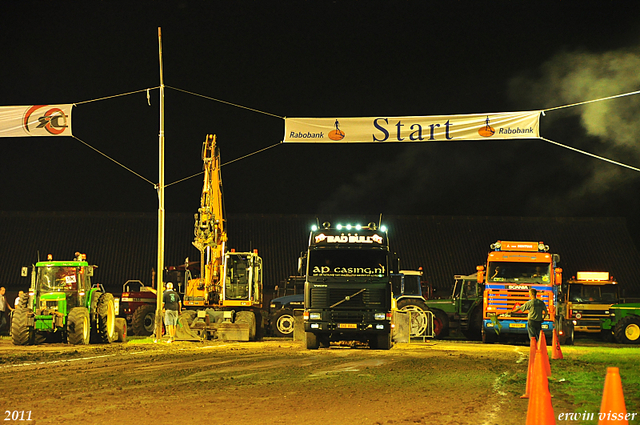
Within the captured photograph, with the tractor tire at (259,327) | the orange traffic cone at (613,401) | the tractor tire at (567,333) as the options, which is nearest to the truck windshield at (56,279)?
the tractor tire at (259,327)

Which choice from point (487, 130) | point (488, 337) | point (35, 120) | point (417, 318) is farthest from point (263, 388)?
point (417, 318)

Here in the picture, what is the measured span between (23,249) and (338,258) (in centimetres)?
2929

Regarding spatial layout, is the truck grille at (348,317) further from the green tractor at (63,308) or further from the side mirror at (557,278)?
the green tractor at (63,308)

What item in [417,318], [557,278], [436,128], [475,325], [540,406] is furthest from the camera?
[475,325]

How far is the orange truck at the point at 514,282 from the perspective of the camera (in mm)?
26281

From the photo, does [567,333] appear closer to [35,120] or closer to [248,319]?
[248,319]

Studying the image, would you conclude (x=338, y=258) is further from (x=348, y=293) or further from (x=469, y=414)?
(x=469, y=414)

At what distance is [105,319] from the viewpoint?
2591 centimetres

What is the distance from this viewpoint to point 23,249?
148 ft

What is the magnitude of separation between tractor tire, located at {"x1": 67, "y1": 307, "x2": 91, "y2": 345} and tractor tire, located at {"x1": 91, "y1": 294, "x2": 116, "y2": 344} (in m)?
1.11

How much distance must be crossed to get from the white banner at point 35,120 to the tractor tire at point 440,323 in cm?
1597

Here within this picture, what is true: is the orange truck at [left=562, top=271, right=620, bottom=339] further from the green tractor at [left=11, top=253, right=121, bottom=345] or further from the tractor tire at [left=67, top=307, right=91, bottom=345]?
the tractor tire at [left=67, top=307, right=91, bottom=345]

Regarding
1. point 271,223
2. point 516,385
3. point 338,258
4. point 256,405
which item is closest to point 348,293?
point 338,258

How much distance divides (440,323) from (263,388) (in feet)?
64.1
